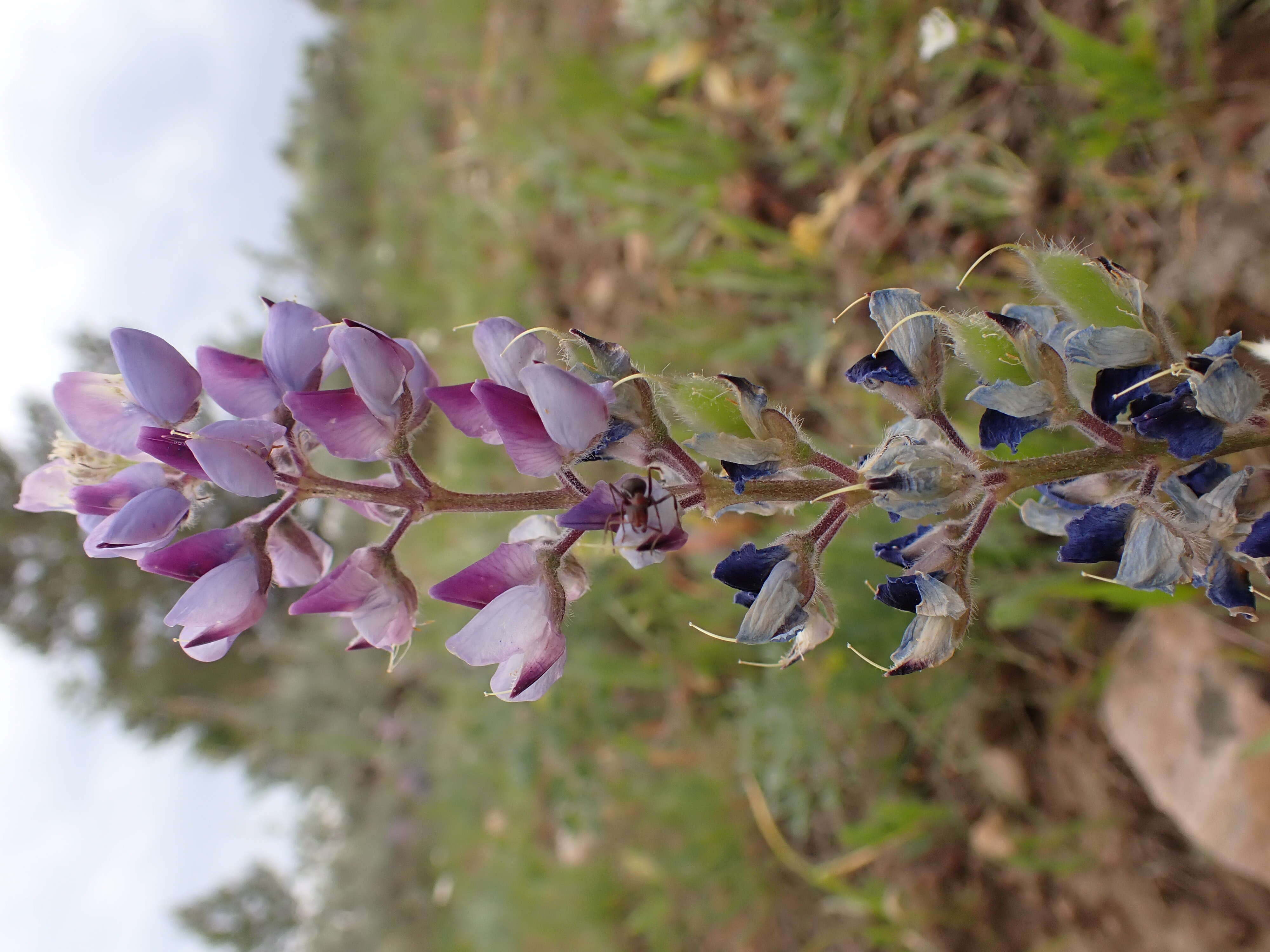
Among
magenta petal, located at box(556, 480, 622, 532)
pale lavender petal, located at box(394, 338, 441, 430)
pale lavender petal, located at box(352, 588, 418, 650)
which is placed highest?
pale lavender petal, located at box(394, 338, 441, 430)

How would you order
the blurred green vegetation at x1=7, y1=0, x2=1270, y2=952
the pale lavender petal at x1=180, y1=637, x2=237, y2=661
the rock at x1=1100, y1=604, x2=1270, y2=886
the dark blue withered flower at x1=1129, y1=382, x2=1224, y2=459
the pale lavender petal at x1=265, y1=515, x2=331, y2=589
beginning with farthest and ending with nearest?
the blurred green vegetation at x1=7, y1=0, x2=1270, y2=952
the rock at x1=1100, y1=604, x2=1270, y2=886
the pale lavender petal at x1=265, y1=515, x2=331, y2=589
the pale lavender petal at x1=180, y1=637, x2=237, y2=661
the dark blue withered flower at x1=1129, y1=382, x2=1224, y2=459

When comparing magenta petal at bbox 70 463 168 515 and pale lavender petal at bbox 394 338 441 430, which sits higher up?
pale lavender petal at bbox 394 338 441 430

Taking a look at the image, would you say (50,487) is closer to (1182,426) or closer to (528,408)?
(528,408)

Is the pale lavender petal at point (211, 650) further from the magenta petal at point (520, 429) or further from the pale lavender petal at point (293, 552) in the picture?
the magenta petal at point (520, 429)

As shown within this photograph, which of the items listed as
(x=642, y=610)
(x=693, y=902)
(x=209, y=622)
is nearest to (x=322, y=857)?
(x=693, y=902)

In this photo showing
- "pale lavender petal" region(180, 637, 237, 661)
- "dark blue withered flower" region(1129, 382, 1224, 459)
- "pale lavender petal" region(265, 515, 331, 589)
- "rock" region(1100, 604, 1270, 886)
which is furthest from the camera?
"rock" region(1100, 604, 1270, 886)

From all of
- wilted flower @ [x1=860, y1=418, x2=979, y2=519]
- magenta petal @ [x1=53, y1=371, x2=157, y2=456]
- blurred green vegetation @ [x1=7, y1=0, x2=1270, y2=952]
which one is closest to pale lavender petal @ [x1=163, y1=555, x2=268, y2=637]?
magenta petal @ [x1=53, y1=371, x2=157, y2=456]

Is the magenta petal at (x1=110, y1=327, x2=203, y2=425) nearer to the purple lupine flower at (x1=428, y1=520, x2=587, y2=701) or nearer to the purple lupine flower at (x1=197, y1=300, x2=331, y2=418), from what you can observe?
the purple lupine flower at (x1=197, y1=300, x2=331, y2=418)
